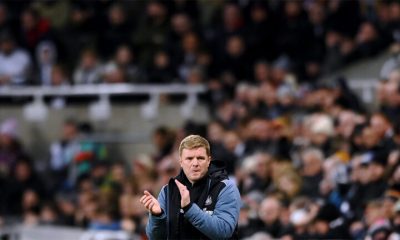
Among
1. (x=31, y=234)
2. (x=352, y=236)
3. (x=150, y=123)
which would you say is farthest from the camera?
(x=150, y=123)

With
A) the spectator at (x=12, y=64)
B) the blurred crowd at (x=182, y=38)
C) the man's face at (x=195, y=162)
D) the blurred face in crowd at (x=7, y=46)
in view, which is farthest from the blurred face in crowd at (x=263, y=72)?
the man's face at (x=195, y=162)

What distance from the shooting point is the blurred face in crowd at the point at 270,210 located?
14109 millimetres

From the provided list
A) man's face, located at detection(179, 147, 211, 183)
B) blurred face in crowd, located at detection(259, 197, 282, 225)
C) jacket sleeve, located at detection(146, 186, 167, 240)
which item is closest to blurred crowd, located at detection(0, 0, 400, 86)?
blurred face in crowd, located at detection(259, 197, 282, 225)

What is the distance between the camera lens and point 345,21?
1814 centimetres

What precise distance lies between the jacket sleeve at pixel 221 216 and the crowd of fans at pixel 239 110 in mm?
3367

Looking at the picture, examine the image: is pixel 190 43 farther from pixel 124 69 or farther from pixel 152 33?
pixel 124 69

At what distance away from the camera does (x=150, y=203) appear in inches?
349

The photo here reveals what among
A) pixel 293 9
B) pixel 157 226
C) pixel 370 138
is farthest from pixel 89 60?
pixel 157 226

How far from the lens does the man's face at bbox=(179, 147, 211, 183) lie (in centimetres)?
905

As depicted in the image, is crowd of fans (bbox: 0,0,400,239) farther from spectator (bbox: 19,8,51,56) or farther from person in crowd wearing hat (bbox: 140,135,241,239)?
person in crowd wearing hat (bbox: 140,135,241,239)

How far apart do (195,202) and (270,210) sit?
5.06 metres

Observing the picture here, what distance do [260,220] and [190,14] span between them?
7.00 m

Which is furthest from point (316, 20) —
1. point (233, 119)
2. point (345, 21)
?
point (233, 119)

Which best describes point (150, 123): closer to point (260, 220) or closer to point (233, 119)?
point (233, 119)
